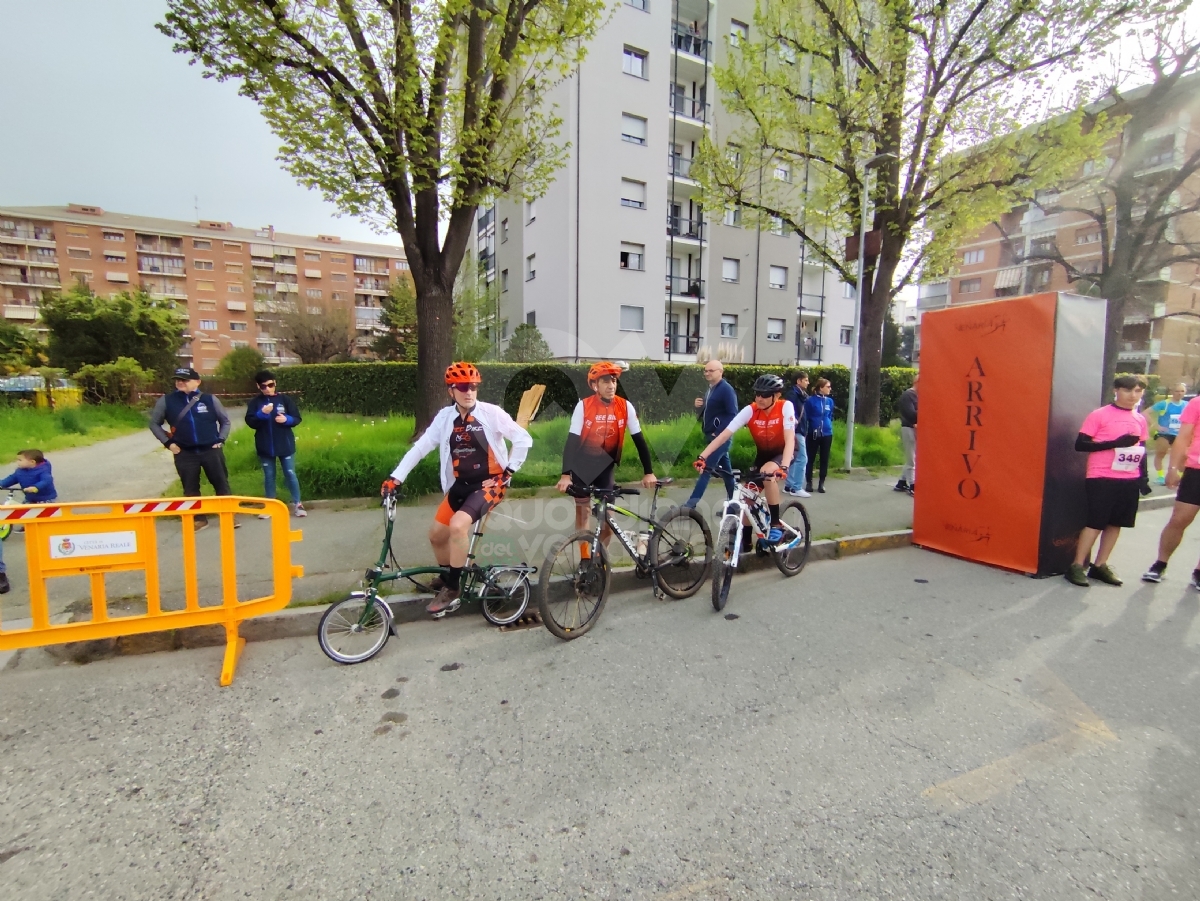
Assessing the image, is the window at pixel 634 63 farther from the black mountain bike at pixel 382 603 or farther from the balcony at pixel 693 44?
the black mountain bike at pixel 382 603

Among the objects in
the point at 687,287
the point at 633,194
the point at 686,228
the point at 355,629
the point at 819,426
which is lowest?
the point at 355,629

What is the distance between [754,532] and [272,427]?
17.9 feet

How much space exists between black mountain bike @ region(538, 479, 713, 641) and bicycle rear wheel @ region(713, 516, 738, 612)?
203mm

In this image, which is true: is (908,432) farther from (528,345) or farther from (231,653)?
(528,345)

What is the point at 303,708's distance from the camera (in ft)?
10.0

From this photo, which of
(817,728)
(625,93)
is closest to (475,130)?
(817,728)

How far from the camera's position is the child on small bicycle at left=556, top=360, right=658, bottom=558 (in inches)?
175

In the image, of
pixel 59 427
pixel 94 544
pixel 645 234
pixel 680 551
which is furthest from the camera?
pixel 645 234

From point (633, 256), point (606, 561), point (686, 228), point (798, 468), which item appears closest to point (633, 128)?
point (686, 228)

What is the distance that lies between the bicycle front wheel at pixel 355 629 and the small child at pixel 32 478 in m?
3.65

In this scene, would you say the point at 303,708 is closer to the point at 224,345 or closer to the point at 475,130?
the point at 475,130

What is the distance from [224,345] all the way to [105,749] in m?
74.7

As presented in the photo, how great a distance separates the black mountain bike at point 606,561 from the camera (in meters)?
3.93

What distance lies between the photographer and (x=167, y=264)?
6350 centimetres
